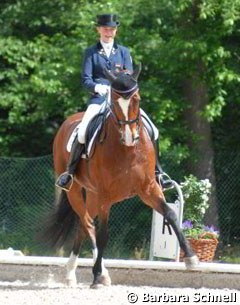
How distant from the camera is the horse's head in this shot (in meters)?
8.06

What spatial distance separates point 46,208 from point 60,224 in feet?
10.3

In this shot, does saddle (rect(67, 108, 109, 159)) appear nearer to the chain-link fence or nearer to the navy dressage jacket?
the navy dressage jacket

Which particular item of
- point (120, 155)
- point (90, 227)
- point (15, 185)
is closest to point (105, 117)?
point (120, 155)

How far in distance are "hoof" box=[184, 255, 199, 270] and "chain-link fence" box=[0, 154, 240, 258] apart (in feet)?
14.8

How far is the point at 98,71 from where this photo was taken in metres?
9.32

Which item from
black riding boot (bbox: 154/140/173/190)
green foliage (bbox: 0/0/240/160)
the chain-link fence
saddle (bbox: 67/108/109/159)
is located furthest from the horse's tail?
green foliage (bbox: 0/0/240/160)

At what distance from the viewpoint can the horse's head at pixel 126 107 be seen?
8.06 metres

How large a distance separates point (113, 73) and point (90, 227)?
2.10 m

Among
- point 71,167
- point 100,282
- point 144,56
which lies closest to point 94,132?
point 71,167

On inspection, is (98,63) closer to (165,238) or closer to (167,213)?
(167,213)

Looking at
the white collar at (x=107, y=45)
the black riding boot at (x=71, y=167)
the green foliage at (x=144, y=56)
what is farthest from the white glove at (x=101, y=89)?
the green foliage at (x=144, y=56)

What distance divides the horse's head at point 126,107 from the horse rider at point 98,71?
3.14 feet

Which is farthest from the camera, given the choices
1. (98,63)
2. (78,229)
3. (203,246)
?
(203,246)

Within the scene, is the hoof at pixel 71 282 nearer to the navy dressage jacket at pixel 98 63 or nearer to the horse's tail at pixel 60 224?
the horse's tail at pixel 60 224
